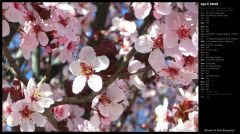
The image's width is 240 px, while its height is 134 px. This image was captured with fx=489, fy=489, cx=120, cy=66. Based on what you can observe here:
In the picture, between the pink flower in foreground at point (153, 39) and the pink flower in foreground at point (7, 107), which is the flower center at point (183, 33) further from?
the pink flower in foreground at point (7, 107)

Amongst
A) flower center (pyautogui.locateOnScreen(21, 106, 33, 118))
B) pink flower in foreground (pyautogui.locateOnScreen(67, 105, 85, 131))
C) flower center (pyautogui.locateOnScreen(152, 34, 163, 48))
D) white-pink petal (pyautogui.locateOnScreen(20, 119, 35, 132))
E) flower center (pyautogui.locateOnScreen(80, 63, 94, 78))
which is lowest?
pink flower in foreground (pyautogui.locateOnScreen(67, 105, 85, 131))

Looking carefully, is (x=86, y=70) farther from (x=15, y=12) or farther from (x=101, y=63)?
(x=15, y=12)

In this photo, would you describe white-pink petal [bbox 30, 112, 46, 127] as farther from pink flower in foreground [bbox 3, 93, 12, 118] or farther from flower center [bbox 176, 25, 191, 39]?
flower center [bbox 176, 25, 191, 39]

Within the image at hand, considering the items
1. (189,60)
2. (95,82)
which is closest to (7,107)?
(95,82)

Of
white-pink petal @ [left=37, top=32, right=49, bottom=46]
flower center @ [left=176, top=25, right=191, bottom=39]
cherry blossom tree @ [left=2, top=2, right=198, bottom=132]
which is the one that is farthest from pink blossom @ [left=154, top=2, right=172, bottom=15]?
white-pink petal @ [left=37, top=32, right=49, bottom=46]

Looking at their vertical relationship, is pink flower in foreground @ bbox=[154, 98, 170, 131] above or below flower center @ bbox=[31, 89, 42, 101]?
below

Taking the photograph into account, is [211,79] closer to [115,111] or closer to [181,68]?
[181,68]
